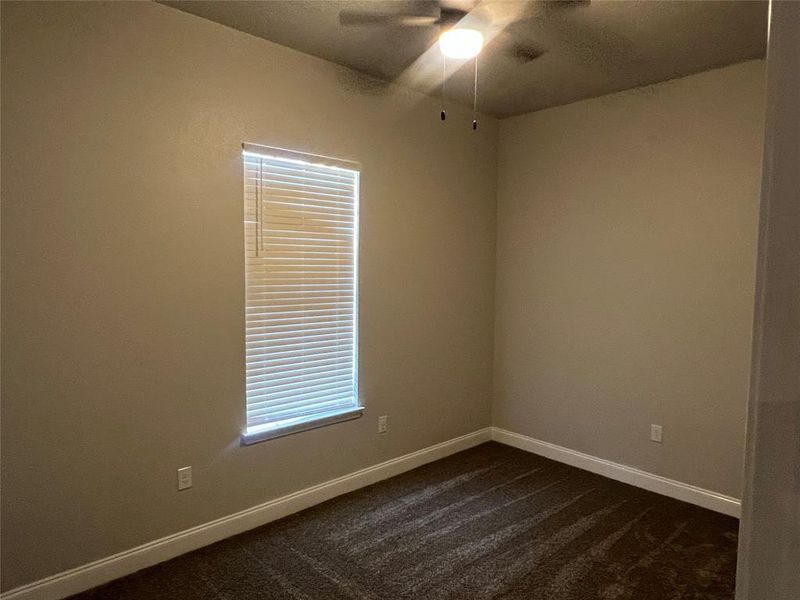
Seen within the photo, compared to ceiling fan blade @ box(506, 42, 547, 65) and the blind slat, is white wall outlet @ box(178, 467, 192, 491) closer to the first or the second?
the blind slat

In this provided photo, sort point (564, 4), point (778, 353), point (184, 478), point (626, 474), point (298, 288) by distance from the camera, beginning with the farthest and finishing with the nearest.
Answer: point (626, 474)
point (298, 288)
point (184, 478)
point (564, 4)
point (778, 353)

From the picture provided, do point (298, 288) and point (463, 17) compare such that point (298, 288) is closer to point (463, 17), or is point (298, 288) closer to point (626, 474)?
point (463, 17)

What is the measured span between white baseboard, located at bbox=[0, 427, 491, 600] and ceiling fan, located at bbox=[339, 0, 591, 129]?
269 centimetres

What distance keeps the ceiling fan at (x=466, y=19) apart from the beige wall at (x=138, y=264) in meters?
0.65

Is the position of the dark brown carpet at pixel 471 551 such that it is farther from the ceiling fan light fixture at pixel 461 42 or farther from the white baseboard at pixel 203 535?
the ceiling fan light fixture at pixel 461 42

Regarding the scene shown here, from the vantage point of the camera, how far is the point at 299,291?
3053mm

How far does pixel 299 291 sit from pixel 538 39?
1941mm

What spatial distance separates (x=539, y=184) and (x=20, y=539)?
3812 millimetres

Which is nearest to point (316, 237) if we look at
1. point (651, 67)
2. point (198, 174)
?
point (198, 174)

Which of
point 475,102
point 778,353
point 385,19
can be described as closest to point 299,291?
point 385,19

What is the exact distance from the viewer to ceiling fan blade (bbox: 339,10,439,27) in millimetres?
2467

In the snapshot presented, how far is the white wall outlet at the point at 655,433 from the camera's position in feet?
11.1

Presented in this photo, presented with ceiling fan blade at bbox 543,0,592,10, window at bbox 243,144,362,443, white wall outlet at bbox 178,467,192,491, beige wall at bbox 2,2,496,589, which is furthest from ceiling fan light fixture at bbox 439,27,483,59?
white wall outlet at bbox 178,467,192,491

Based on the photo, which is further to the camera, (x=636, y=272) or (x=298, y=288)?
(x=636, y=272)
